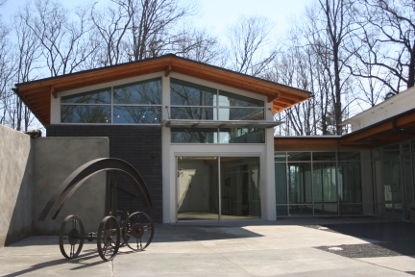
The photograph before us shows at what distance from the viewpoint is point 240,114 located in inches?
712

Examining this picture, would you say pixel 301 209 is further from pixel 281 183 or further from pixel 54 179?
pixel 54 179

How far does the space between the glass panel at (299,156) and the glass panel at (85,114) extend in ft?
26.0

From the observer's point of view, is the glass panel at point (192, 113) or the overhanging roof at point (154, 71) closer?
the overhanging roof at point (154, 71)

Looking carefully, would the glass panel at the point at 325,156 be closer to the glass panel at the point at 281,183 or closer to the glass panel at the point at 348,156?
the glass panel at the point at 348,156

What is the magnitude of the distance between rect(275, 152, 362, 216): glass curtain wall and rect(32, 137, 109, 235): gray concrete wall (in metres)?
9.15

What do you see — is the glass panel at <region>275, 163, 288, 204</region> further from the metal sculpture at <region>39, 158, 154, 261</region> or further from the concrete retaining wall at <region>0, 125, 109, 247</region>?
the metal sculpture at <region>39, 158, 154, 261</region>

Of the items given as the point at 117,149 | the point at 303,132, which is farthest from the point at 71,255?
the point at 303,132

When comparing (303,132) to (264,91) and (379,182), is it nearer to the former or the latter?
(379,182)

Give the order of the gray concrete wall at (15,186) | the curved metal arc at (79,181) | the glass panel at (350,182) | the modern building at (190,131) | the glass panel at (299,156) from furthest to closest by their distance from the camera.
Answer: the glass panel at (350,182) → the glass panel at (299,156) → the modern building at (190,131) → the gray concrete wall at (15,186) → the curved metal arc at (79,181)

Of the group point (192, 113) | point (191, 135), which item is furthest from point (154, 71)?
point (191, 135)

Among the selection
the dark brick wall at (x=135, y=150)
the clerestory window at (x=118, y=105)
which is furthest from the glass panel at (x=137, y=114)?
the dark brick wall at (x=135, y=150)

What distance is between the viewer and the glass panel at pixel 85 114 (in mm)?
17047

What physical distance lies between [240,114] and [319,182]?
5435 mm

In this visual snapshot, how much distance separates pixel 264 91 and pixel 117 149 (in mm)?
5664
